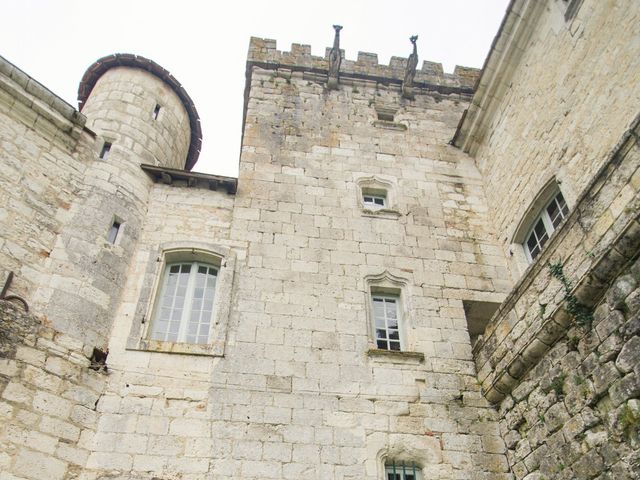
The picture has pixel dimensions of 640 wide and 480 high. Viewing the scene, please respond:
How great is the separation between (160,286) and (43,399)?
2.34 meters

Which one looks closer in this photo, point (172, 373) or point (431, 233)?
point (172, 373)

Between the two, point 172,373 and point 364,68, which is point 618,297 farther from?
point 364,68

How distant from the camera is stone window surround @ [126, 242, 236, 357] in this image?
6.93 metres

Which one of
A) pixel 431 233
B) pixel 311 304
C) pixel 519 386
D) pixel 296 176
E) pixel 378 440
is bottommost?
pixel 378 440

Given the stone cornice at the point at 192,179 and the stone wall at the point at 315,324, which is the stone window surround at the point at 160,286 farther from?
the stone cornice at the point at 192,179

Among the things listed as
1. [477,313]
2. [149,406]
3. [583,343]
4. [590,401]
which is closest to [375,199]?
[477,313]

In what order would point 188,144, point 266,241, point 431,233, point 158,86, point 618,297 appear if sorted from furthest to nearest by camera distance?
point 188,144 < point 158,86 < point 431,233 < point 266,241 < point 618,297

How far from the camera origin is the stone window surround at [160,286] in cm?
693

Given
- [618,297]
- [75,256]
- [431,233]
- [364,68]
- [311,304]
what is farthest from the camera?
[364,68]

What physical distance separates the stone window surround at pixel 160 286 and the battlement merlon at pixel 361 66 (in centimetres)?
561

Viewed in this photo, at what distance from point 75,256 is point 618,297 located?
646 centimetres

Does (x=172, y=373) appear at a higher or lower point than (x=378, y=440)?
higher

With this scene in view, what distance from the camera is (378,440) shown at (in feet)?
21.2

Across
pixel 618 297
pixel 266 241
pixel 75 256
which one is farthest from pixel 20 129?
pixel 618 297
